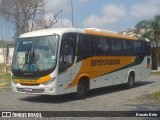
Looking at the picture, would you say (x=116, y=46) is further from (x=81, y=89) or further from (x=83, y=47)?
(x=81, y=89)

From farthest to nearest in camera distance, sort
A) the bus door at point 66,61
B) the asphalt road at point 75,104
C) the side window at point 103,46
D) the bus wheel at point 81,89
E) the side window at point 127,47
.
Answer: the side window at point 127,47, the side window at point 103,46, the bus wheel at point 81,89, the bus door at point 66,61, the asphalt road at point 75,104

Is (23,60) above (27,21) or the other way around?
the other way around

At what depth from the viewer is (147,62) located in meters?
24.9

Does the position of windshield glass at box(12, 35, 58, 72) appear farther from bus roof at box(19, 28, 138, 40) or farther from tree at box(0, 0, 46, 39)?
tree at box(0, 0, 46, 39)

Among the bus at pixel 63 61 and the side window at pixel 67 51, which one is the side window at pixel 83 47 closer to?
the bus at pixel 63 61

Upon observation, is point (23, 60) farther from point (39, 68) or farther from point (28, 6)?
point (28, 6)

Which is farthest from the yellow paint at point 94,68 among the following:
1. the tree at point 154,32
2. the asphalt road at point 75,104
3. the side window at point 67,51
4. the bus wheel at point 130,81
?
the tree at point 154,32

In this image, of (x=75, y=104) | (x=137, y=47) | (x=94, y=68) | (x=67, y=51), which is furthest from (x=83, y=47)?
(x=137, y=47)

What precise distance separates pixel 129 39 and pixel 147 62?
125 inches

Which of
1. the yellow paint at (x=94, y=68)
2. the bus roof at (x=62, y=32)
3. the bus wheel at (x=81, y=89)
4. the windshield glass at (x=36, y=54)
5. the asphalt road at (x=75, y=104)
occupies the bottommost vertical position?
the asphalt road at (x=75, y=104)

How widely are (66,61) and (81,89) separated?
1919 millimetres

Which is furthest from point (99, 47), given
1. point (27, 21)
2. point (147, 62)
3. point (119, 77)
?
point (27, 21)

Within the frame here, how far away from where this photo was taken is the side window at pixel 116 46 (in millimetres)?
20245

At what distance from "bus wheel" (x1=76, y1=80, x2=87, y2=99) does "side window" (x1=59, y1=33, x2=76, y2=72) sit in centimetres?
136
